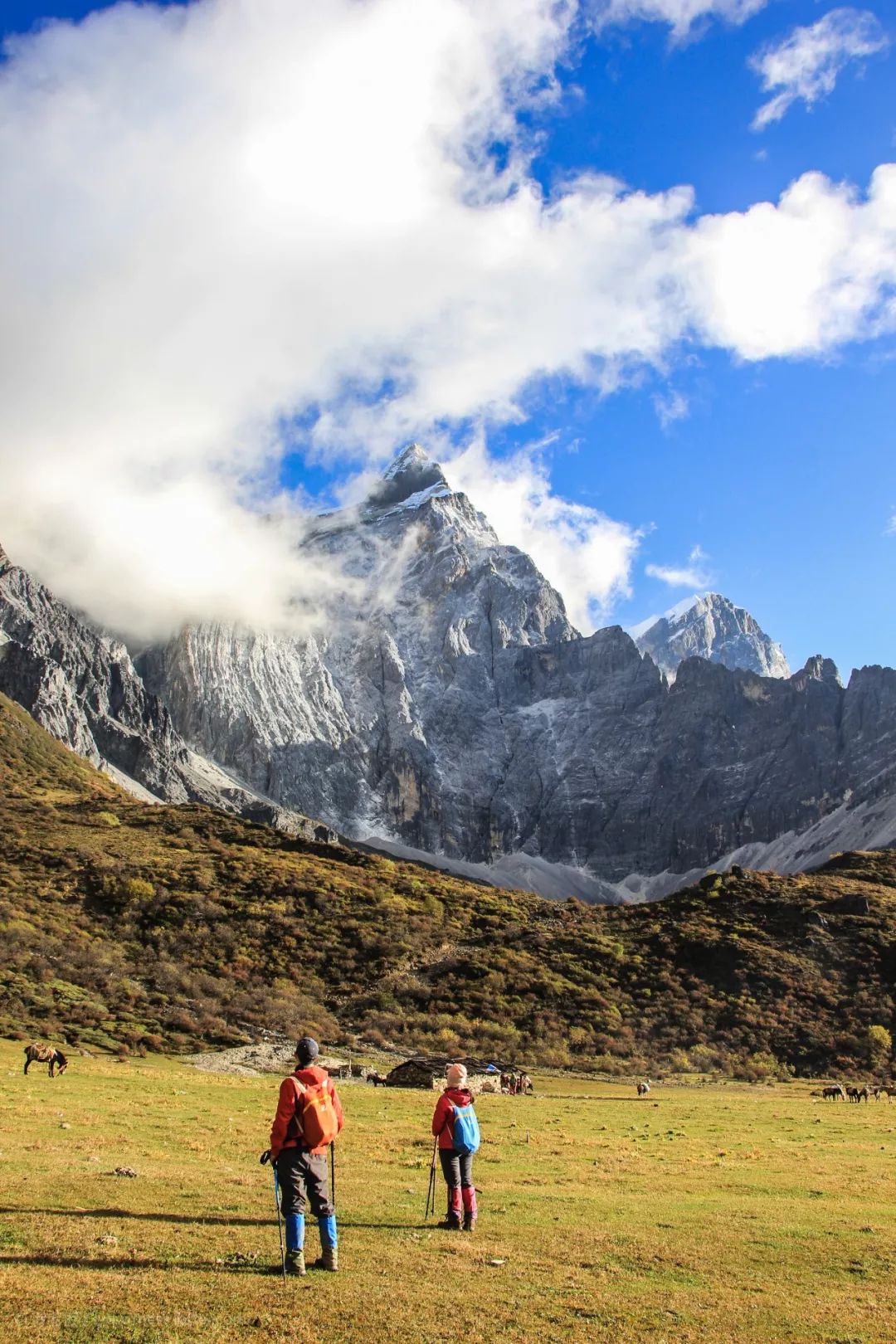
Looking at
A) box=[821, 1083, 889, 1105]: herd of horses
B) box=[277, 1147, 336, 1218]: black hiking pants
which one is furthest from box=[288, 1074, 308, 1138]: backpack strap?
box=[821, 1083, 889, 1105]: herd of horses

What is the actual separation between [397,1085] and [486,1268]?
29.1 meters

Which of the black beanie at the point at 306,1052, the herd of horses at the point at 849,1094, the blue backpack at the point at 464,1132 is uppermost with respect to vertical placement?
the black beanie at the point at 306,1052

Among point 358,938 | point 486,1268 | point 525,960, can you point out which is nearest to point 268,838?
point 358,938

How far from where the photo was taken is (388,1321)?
968cm

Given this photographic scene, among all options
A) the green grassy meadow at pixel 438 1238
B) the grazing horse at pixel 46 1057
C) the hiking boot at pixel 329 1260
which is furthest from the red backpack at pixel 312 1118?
the grazing horse at pixel 46 1057

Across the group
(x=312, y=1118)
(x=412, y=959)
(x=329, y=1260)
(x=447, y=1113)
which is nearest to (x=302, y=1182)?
(x=312, y=1118)

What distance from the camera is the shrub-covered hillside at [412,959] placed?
2037 inches

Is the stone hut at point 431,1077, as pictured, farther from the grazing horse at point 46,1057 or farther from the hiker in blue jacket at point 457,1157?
the hiker in blue jacket at point 457,1157

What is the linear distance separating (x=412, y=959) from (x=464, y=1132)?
169 feet

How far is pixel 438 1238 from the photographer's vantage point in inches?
527

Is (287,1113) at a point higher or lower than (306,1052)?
lower

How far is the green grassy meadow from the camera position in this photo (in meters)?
9.78

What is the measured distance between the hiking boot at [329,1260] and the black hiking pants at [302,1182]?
0.34m

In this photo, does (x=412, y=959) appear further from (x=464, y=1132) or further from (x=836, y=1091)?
(x=464, y=1132)
